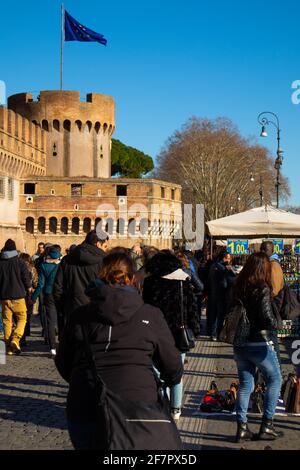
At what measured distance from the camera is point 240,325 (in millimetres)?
5668

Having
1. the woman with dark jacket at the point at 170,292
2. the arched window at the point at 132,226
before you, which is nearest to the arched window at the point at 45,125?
the arched window at the point at 132,226

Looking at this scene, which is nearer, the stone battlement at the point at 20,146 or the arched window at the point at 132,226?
the stone battlement at the point at 20,146

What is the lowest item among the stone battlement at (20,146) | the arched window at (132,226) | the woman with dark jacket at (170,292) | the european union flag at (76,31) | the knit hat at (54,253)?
the woman with dark jacket at (170,292)

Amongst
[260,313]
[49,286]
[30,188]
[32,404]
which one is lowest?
[32,404]

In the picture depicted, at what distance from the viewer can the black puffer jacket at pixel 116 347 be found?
10.7 ft

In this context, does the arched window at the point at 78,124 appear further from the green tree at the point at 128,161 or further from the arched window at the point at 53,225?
the green tree at the point at 128,161

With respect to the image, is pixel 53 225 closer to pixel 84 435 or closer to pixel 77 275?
pixel 77 275

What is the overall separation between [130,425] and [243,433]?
111 inches

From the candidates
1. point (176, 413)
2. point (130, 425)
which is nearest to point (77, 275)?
point (176, 413)

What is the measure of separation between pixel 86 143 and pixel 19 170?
870 centimetres

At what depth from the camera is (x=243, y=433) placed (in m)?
5.77

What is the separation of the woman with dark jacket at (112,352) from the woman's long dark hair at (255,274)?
2190mm

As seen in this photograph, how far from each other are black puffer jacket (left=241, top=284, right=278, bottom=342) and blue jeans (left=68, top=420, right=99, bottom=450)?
2589 mm

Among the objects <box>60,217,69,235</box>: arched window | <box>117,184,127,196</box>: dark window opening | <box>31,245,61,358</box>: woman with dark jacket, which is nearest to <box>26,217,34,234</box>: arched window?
<box>60,217,69,235</box>: arched window
